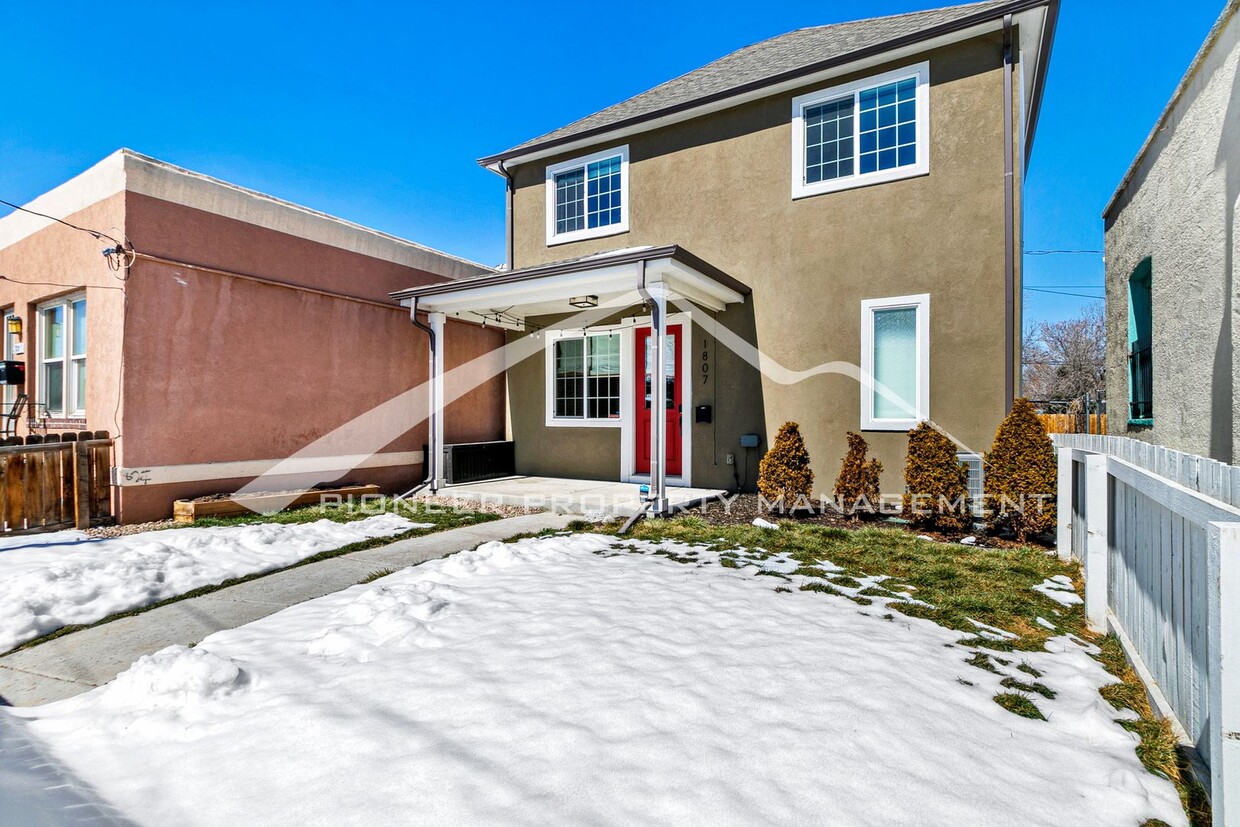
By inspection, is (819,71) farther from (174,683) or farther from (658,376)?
(174,683)

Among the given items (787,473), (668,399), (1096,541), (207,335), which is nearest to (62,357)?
(207,335)

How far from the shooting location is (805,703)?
2.39 meters

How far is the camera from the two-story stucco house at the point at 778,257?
6578mm

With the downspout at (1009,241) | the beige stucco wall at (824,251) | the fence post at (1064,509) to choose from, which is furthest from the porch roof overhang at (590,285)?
the fence post at (1064,509)

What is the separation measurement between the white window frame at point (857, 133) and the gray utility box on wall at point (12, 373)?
10.8 meters

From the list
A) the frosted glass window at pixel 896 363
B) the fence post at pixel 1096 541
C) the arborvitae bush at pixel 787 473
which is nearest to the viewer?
the fence post at pixel 1096 541

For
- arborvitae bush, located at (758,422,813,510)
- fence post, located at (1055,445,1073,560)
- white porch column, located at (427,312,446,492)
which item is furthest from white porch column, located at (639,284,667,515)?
fence post, located at (1055,445,1073,560)

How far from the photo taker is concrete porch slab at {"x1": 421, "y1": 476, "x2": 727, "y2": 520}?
23.1 ft

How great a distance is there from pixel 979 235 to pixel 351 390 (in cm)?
878

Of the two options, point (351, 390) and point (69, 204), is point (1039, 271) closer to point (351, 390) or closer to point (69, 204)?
point (351, 390)

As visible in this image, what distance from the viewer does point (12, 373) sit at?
7625mm

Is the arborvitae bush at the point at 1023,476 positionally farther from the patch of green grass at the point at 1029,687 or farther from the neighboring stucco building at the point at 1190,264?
the patch of green grass at the point at 1029,687

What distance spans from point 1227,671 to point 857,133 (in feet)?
24.3

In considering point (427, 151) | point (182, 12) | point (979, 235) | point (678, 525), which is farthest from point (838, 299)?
point (427, 151)
